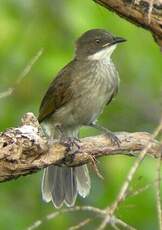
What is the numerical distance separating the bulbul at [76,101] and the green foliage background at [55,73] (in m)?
0.14

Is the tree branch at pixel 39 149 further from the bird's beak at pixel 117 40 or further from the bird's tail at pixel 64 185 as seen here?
the bird's beak at pixel 117 40

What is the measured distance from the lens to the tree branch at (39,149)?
15.1ft

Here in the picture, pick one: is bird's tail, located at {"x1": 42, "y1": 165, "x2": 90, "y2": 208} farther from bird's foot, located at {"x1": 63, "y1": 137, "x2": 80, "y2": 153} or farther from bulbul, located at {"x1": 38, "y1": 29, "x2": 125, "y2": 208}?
bird's foot, located at {"x1": 63, "y1": 137, "x2": 80, "y2": 153}

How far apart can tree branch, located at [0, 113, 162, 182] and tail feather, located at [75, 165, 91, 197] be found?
1.70 m

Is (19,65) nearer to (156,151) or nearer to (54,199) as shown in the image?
(54,199)

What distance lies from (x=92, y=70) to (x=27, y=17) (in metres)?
0.90

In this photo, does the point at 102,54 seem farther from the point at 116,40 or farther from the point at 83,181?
the point at 83,181

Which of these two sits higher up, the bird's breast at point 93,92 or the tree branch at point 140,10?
the tree branch at point 140,10

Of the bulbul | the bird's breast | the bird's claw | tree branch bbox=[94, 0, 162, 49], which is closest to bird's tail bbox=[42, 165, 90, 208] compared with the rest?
the bulbul

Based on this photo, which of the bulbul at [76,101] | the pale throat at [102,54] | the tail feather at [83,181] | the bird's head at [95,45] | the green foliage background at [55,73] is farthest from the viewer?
the pale throat at [102,54]

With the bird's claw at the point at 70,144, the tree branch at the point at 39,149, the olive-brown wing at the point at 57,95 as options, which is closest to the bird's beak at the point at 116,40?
the olive-brown wing at the point at 57,95

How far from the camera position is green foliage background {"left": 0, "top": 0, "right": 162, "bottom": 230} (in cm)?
694

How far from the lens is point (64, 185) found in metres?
6.98

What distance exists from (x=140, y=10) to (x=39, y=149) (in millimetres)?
994
